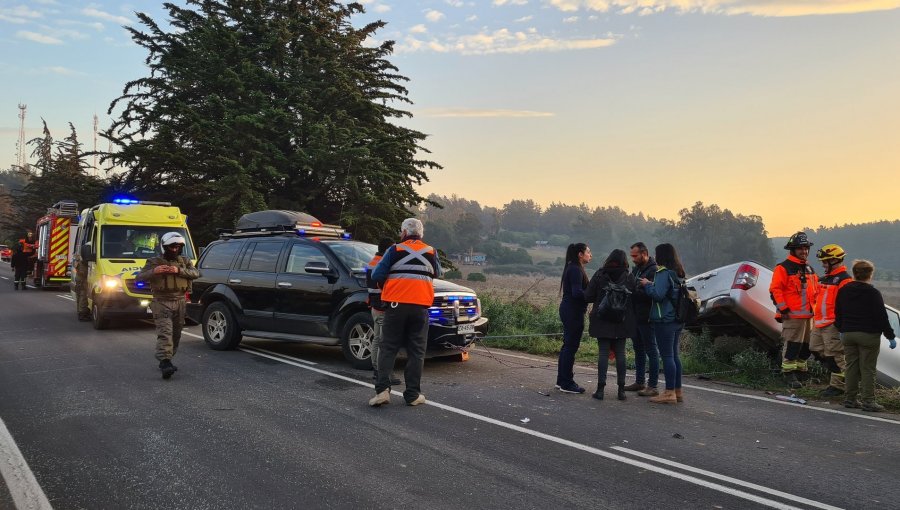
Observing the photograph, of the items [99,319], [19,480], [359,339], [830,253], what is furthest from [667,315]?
[99,319]

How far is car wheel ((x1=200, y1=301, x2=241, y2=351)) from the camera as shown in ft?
33.4

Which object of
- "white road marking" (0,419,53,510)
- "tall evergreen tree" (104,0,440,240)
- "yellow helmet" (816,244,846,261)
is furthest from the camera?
"tall evergreen tree" (104,0,440,240)

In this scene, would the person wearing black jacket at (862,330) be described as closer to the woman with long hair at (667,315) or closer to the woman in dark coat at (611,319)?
the woman with long hair at (667,315)

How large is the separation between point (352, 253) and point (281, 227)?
164 centimetres

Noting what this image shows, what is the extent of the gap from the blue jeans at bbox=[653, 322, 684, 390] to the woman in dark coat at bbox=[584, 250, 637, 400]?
0.36 meters

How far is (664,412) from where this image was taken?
6785 millimetres

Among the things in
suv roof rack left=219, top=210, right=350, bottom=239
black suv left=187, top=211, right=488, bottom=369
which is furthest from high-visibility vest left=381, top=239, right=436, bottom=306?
suv roof rack left=219, top=210, right=350, bottom=239

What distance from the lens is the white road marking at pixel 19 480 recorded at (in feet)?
13.0

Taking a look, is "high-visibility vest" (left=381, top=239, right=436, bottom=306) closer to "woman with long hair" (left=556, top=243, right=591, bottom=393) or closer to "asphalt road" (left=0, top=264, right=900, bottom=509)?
"asphalt road" (left=0, top=264, right=900, bottom=509)

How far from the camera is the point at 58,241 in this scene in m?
22.2

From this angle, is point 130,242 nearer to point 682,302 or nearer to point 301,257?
point 301,257

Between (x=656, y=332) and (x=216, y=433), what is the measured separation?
488 centimetres

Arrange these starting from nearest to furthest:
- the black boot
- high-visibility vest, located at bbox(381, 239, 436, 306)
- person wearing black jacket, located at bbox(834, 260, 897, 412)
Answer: high-visibility vest, located at bbox(381, 239, 436, 306) → person wearing black jacket, located at bbox(834, 260, 897, 412) → the black boot

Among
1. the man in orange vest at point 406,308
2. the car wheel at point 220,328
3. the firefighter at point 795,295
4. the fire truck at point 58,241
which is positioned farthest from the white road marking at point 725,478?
the fire truck at point 58,241
